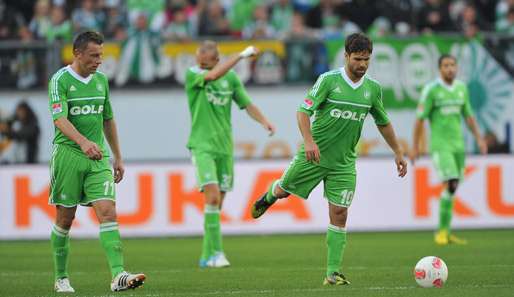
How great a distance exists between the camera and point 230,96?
43.2 ft

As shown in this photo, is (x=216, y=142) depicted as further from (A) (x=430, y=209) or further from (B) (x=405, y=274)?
(A) (x=430, y=209)

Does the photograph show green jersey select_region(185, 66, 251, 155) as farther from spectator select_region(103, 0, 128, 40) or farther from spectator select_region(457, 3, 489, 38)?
spectator select_region(457, 3, 489, 38)

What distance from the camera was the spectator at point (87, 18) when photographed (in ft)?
71.0

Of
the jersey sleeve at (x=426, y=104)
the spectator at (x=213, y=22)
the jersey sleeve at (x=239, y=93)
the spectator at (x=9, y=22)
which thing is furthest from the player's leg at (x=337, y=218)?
the spectator at (x=9, y=22)

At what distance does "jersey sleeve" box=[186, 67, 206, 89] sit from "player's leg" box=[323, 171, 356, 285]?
2.94 m

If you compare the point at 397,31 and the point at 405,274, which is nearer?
the point at 405,274

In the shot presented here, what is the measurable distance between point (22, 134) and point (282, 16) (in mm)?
5855

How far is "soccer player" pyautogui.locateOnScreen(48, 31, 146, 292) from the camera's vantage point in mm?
9539

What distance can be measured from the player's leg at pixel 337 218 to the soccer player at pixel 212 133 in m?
2.58

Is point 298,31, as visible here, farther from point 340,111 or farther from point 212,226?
point 340,111

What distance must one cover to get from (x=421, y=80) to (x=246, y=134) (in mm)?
3702

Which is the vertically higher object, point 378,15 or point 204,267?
point 378,15

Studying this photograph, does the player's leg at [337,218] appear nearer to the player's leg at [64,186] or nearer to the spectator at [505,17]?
the player's leg at [64,186]

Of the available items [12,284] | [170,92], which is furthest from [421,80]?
[12,284]
